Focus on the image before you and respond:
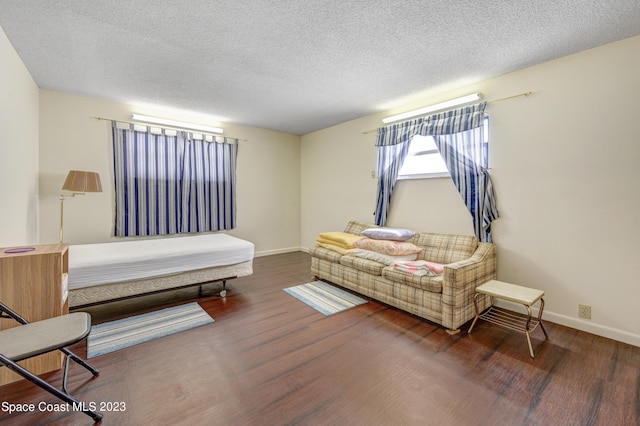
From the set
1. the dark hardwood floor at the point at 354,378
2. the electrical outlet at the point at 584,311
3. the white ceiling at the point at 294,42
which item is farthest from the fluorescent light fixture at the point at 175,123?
the electrical outlet at the point at 584,311

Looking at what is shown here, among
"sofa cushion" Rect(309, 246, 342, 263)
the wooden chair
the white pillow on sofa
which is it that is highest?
the white pillow on sofa

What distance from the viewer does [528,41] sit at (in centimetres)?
237

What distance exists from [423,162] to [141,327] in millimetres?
3876

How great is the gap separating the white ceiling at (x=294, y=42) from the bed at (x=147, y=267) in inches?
79.7

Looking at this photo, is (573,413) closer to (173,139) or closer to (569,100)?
(569,100)

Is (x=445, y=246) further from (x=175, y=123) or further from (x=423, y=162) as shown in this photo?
(x=175, y=123)

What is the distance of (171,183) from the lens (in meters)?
4.46

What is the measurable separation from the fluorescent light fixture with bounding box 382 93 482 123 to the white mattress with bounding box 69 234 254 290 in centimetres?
282

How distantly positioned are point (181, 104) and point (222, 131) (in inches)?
37.6

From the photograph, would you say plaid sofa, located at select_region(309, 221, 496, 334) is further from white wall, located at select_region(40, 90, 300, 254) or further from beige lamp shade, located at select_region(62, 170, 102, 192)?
white wall, located at select_region(40, 90, 300, 254)

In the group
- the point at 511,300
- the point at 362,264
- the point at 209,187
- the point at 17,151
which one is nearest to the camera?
the point at 511,300

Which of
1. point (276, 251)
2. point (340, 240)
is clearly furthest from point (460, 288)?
point (276, 251)

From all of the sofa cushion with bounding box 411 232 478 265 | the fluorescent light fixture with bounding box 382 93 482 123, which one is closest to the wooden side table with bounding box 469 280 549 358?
the sofa cushion with bounding box 411 232 478 265

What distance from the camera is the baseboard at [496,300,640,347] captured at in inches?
91.7
